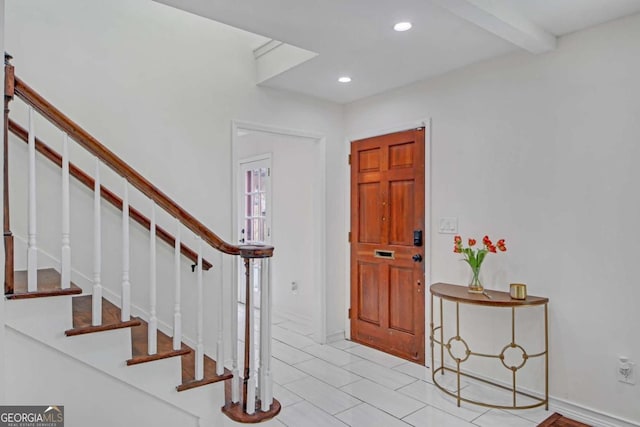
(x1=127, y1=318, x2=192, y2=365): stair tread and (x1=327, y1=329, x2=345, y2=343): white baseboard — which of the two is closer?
(x1=127, y1=318, x2=192, y2=365): stair tread

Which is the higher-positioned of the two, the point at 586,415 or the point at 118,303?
the point at 118,303

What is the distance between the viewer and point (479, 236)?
3.14m

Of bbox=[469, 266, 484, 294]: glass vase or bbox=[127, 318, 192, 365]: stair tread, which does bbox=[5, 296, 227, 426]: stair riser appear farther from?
bbox=[469, 266, 484, 294]: glass vase

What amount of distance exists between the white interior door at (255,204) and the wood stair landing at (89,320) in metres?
2.93

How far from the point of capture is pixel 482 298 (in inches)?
108

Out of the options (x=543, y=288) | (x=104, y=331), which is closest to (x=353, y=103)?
(x=543, y=288)

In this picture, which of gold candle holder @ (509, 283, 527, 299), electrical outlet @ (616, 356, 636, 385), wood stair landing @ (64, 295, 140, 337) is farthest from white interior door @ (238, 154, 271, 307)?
electrical outlet @ (616, 356, 636, 385)

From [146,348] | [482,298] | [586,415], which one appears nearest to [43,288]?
[146,348]

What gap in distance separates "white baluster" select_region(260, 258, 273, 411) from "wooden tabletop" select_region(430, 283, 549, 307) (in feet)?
4.31

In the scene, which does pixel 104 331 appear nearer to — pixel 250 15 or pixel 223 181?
pixel 223 181

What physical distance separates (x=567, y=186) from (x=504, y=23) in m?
1.14

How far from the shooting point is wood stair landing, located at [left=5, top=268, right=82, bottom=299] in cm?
179

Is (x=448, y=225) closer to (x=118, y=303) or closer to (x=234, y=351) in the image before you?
(x=234, y=351)

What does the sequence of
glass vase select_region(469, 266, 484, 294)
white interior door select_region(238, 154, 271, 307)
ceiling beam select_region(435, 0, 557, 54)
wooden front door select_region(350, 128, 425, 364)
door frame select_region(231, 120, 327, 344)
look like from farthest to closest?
white interior door select_region(238, 154, 271, 307), door frame select_region(231, 120, 327, 344), wooden front door select_region(350, 128, 425, 364), glass vase select_region(469, 266, 484, 294), ceiling beam select_region(435, 0, 557, 54)
